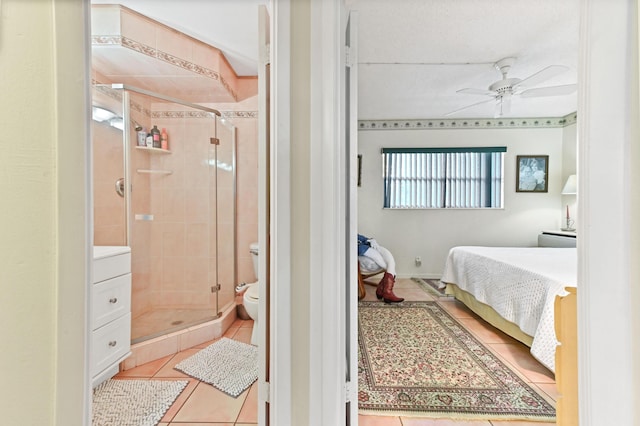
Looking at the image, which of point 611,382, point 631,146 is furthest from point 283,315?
point 631,146

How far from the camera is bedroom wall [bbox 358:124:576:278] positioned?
4051 millimetres

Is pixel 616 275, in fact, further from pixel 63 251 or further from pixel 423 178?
pixel 423 178

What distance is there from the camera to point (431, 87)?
3.06 meters

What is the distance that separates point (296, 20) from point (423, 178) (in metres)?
3.62

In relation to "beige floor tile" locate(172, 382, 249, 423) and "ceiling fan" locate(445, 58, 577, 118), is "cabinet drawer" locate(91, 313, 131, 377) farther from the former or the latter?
"ceiling fan" locate(445, 58, 577, 118)

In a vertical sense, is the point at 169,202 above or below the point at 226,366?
above

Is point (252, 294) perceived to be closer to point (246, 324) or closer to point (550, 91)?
point (246, 324)

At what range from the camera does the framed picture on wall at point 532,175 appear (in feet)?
13.3

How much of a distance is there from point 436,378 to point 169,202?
2.49 metres

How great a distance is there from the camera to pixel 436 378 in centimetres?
158

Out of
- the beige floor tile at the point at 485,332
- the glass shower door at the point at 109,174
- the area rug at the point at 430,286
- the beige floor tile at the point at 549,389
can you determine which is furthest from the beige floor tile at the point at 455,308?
the glass shower door at the point at 109,174

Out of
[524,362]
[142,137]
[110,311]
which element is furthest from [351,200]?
[142,137]

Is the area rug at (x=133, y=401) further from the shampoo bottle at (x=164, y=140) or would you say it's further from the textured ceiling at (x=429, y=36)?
the textured ceiling at (x=429, y=36)

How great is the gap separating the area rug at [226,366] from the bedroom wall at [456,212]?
274cm
